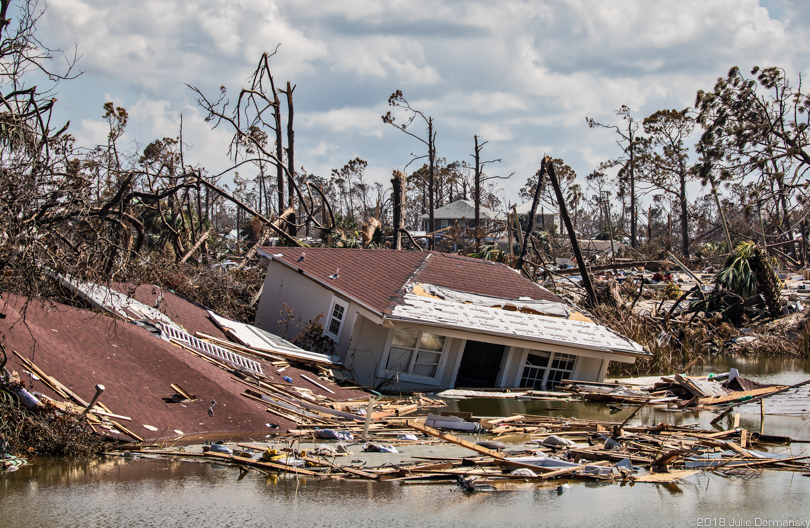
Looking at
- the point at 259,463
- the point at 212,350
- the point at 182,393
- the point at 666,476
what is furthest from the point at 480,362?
the point at 259,463

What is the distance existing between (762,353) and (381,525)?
2165 cm

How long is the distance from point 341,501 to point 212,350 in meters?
7.35

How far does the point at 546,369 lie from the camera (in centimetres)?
1858

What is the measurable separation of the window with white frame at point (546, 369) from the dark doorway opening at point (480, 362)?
0.99 m

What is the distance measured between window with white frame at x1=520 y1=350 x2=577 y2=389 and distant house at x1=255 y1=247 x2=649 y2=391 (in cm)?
2

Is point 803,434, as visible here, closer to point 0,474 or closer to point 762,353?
point 0,474

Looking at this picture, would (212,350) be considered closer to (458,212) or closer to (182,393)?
(182,393)

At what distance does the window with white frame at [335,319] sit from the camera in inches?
728

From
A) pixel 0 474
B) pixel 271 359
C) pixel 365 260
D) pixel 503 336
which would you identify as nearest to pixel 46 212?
pixel 0 474

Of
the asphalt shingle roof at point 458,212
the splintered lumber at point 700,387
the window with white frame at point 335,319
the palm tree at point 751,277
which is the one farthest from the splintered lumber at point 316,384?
the asphalt shingle roof at point 458,212

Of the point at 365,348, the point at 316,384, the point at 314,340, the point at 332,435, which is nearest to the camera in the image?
the point at 332,435

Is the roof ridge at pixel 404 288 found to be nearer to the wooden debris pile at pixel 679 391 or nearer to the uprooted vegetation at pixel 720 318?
the wooden debris pile at pixel 679 391

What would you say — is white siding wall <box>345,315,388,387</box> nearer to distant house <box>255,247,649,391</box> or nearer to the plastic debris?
distant house <box>255,247,649,391</box>

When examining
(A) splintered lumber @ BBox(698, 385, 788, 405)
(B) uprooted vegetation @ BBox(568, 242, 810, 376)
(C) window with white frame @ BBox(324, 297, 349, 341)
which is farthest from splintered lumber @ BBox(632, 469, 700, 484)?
(B) uprooted vegetation @ BBox(568, 242, 810, 376)
